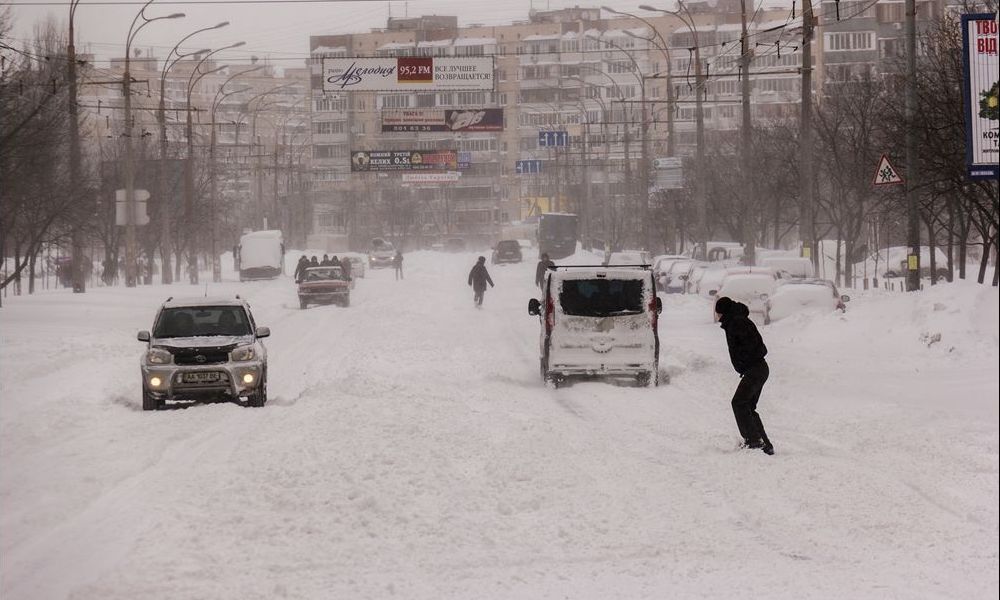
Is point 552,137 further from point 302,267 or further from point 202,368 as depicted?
point 202,368

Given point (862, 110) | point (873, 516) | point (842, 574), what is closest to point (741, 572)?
point (842, 574)

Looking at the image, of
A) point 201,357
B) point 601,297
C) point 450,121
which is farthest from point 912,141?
point 450,121

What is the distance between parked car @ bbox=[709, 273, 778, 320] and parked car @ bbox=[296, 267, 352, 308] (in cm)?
1415

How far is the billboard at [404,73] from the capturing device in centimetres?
6588

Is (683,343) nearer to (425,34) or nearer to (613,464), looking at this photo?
(613,464)

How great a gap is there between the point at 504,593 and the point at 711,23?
175570 mm

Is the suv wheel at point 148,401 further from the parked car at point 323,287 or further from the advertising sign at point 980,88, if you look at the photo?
the parked car at point 323,287

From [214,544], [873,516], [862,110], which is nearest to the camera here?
[214,544]

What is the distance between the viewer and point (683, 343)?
29.9 meters

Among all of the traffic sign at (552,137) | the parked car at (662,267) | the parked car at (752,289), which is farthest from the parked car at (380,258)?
the parked car at (752,289)

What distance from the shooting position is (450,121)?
273ft

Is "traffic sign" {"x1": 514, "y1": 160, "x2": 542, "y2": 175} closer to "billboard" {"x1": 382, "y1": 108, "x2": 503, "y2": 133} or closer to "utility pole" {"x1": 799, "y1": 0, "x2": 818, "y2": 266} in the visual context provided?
"billboard" {"x1": 382, "y1": 108, "x2": 503, "y2": 133}

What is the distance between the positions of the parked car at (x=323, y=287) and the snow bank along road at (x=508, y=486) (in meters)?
21.6

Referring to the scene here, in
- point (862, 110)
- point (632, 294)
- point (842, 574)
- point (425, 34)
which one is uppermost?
point (425, 34)
